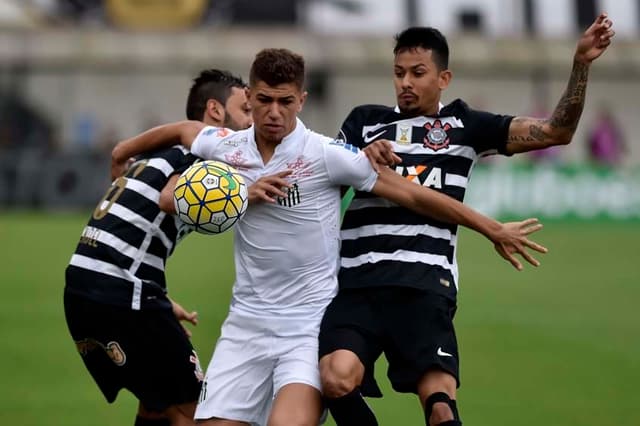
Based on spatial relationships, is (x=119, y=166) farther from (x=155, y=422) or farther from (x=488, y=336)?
(x=488, y=336)

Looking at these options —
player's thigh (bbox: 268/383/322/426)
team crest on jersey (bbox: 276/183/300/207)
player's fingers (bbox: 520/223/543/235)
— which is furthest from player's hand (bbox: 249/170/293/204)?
player's fingers (bbox: 520/223/543/235)

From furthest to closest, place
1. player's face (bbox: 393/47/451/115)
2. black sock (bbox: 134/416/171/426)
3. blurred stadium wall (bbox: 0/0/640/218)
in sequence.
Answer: blurred stadium wall (bbox: 0/0/640/218) → black sock (bbox: 134/416/171/426) → player's face (bbox: 393/47/451/115)

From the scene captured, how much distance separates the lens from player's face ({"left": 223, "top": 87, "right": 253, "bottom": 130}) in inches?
294

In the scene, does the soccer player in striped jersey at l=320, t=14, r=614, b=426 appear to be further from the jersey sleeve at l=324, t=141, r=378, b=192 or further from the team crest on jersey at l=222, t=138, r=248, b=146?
the team crest on jersey at l=222, t=138, r=248, b=146

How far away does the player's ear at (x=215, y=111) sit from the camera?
7.51m

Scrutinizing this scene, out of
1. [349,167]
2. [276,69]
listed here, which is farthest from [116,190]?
[349,167]

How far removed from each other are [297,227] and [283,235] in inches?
3.4

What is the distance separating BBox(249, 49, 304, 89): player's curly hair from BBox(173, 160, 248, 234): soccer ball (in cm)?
53

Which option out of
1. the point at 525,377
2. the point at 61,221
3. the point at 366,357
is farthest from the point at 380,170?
the point at 61,221

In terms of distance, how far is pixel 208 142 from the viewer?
6.95 meters

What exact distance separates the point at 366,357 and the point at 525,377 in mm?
4563

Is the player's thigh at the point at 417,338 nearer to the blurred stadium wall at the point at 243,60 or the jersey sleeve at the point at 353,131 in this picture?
the jersey sleeve at the point at 353,131

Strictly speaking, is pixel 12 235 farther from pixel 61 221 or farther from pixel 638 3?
pixel 638 3

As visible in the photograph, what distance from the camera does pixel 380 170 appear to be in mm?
6645
